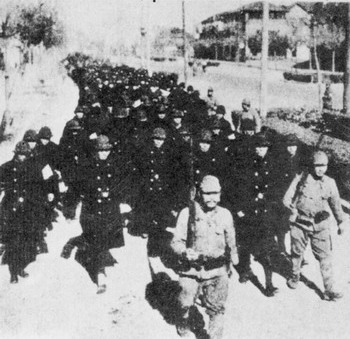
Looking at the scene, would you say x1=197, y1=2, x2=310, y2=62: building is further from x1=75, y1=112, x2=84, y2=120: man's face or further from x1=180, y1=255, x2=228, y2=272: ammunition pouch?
x1=180, y1=255, x2=228, y2=272: ammunition pouch

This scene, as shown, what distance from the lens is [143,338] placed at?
5.47 m

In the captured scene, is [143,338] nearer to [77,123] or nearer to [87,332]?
[87,332]

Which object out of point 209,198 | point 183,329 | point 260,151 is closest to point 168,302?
point 183,329

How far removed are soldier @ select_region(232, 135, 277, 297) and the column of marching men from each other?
0.5 inches

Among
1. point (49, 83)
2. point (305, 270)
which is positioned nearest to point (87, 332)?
point (305, 270)

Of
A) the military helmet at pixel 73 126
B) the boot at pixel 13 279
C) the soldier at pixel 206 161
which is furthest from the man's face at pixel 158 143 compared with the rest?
the boot at pixel 13 279

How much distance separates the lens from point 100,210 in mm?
6625

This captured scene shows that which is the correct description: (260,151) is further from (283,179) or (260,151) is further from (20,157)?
(20,157)

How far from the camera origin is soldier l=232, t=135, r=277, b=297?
6.77 m

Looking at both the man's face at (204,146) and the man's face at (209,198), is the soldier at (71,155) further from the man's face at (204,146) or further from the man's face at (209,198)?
the man's face at (209,198)

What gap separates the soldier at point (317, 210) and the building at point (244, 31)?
51.6m

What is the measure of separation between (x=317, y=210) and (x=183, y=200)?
252cm

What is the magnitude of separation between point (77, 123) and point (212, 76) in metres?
40.7

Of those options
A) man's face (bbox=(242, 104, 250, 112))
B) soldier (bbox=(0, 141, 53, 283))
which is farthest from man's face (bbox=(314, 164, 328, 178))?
man's face (bbox=(242, 104, 250, 112))
